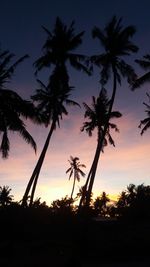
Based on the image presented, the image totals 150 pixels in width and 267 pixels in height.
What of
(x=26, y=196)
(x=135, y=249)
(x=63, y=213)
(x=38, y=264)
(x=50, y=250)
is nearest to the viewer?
(x=38, y=264)

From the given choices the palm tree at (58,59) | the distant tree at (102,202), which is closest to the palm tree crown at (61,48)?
the palm tree at (58,59)

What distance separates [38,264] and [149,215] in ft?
66.9

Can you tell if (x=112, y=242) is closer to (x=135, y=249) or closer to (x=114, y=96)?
(x=135, y=249)

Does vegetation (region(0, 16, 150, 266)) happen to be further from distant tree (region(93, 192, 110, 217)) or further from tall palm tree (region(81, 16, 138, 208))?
distant tree (region(93, 192, 110, 217))

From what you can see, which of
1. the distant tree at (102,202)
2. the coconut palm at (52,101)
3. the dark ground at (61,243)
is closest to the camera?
the dark ground at (61,243)

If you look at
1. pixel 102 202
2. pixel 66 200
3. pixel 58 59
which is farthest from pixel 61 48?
pixel 102 202

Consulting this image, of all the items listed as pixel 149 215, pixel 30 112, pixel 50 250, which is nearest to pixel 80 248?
pixel 50 250

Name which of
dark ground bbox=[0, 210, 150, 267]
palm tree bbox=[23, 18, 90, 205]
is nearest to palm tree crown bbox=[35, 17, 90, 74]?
palm tree bbox=[23, 18, 90, 205]

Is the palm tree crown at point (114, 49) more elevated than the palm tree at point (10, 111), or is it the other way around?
the palm tree crown at point (114, 49)

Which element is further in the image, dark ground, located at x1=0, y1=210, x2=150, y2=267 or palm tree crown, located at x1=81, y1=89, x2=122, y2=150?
palm tree crown, located at x1=81, y1=89, x2=122, y2=150

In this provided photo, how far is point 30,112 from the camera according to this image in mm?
27250

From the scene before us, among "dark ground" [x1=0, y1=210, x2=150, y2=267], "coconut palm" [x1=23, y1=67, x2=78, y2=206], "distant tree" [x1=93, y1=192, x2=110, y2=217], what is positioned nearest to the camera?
"dark ground" [x1=0, y1=210, x2=150, y2=267]

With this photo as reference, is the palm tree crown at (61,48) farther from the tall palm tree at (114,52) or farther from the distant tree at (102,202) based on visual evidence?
the distant tree at (102,202)

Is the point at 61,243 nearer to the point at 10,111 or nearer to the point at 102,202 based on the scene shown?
the point at 10,111
